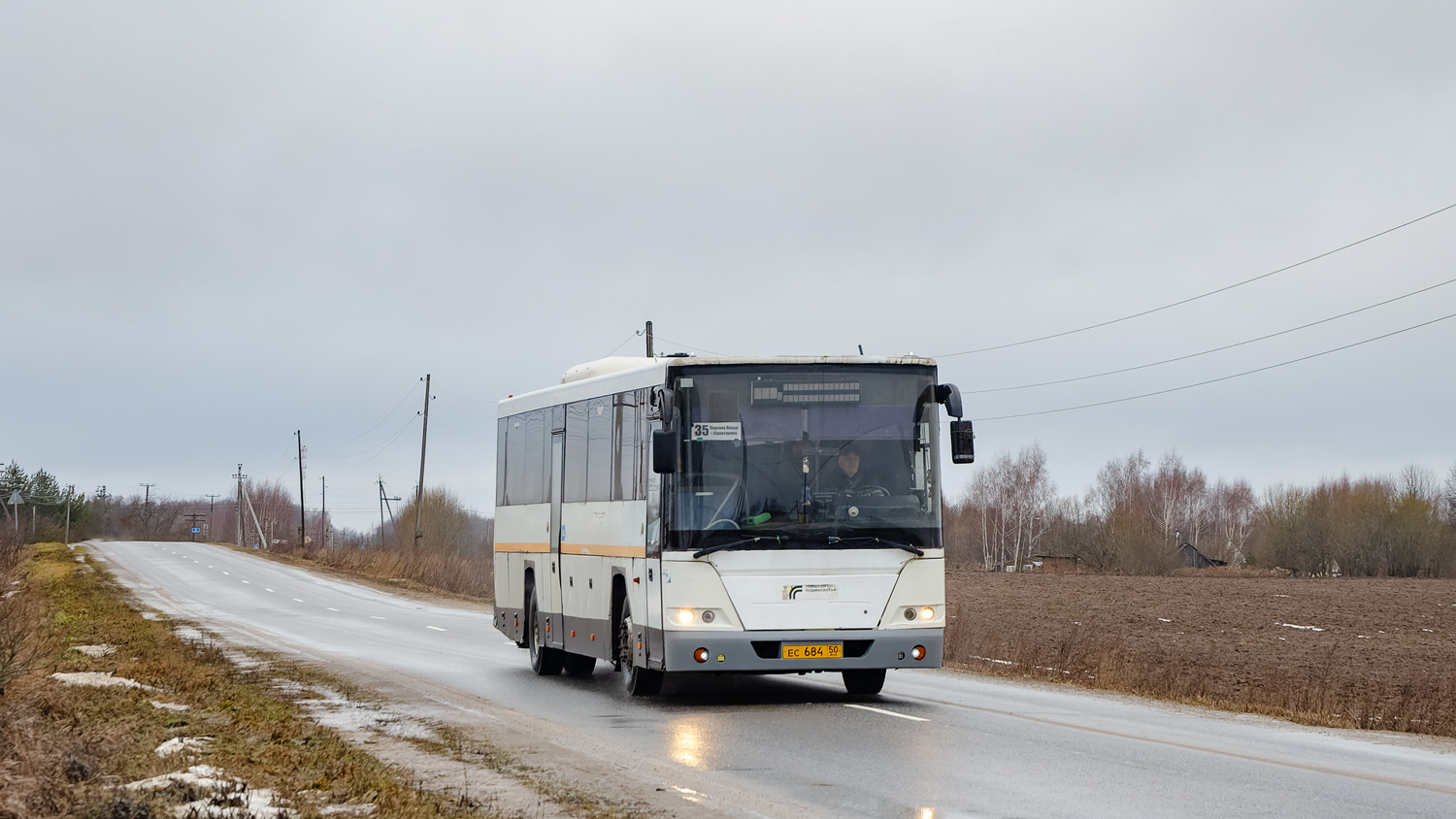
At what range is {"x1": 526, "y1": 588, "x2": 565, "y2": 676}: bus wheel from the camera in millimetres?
19703

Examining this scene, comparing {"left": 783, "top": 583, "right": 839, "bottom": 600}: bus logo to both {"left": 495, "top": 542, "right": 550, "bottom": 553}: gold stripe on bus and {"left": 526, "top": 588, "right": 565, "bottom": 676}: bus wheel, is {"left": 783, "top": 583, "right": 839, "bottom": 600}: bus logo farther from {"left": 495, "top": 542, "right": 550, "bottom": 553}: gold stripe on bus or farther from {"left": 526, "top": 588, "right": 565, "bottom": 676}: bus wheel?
{"left": 526, "top": 588, "right": 565, "bottom": 676}: bus wheel

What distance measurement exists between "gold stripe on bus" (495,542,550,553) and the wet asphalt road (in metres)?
1.70

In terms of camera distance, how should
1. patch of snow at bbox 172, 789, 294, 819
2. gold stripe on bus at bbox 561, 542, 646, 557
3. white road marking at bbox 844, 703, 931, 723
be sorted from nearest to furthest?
patch of snow at bbox 172, 789, 294, 819, white road marking at bbox 844, 703, 931, 723, gold stripe on bus at bbox 561, 542, 646, 557

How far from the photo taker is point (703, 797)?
9.30 metres

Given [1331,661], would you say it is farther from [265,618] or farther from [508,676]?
[265,618]

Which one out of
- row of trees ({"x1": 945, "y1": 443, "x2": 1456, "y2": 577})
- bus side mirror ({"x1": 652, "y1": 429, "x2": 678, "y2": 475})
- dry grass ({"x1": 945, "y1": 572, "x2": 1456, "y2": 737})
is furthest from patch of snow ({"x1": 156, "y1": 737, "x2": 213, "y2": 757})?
row of trees ({"x1": 945, "y1": 443, "x2": 1456, "y2": 577})

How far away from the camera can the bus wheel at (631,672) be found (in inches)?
625

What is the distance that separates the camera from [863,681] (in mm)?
16391

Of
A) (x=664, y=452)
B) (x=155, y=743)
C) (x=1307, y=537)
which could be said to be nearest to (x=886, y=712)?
(x=664, y=452)

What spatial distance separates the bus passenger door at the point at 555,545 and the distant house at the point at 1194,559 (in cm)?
8905

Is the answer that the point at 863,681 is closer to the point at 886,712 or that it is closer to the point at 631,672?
the point at 886,712

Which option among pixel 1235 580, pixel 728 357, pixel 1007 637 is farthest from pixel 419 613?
pixel 1235 580

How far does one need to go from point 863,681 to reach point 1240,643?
66.2 feet

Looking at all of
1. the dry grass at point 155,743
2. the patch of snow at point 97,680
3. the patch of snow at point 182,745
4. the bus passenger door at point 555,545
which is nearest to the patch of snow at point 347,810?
the dry grass at point 155,743
